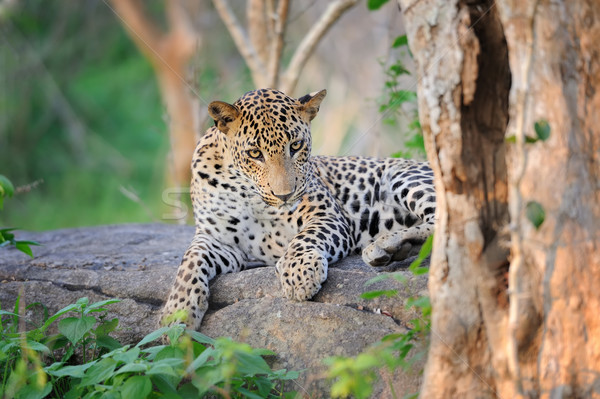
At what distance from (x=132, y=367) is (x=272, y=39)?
7616 mm

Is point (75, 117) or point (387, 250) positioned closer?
point (387, 250)

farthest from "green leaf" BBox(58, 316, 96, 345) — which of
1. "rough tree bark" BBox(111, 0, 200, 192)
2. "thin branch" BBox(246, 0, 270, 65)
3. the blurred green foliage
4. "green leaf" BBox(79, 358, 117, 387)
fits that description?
the blurred green foliage

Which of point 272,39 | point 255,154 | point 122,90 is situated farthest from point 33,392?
point 122,90

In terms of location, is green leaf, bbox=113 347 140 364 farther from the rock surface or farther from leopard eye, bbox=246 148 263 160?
leopard eye, bbox=246 148 263 160

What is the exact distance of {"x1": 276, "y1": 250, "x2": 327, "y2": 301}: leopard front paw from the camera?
209 inches

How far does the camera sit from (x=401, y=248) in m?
5.81

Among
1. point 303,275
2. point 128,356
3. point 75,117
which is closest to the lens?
point 128,356

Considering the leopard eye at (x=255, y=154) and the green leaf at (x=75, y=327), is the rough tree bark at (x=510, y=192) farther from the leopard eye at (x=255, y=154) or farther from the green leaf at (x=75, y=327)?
the leopard eye at (x=255, y=154)

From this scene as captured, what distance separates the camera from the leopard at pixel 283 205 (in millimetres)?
5715

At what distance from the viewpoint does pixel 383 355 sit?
338 cm

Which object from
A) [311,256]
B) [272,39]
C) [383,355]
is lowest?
[383,355]

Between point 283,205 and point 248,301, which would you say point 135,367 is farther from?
point 283,205

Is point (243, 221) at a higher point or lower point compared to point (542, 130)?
lower

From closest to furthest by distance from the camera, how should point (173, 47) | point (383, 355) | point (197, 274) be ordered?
point (383, 355) < point (197, 274) < point (173, 47)
